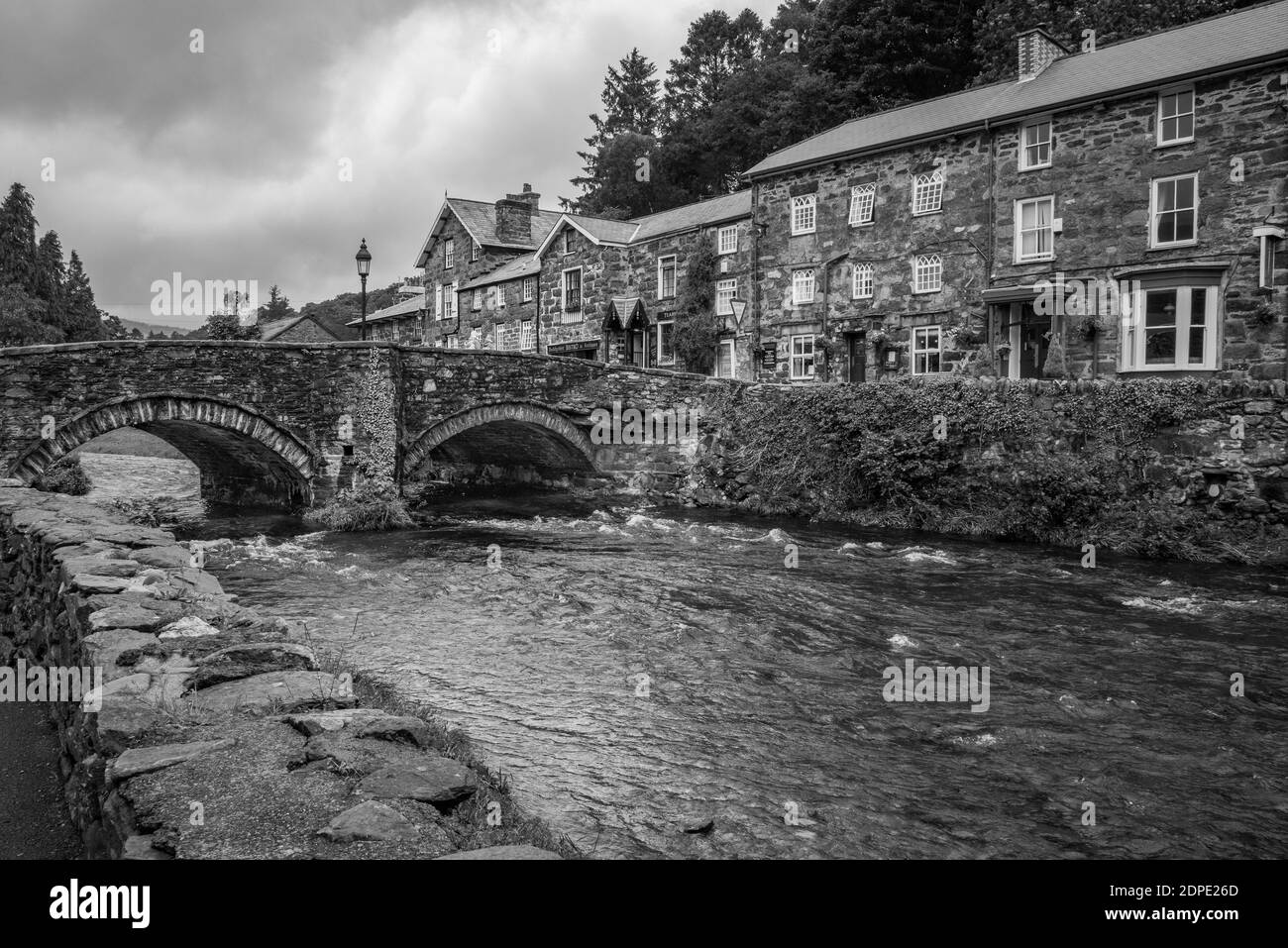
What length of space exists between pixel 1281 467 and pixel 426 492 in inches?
800

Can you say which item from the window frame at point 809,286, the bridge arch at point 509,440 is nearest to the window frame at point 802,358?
the window frame at point 809,286

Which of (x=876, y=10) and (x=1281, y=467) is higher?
(x=876, y=10)

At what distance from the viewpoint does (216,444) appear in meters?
20.7

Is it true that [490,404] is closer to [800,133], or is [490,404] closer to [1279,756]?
[1279,756]

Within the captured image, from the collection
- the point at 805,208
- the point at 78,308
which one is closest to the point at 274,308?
the point at 78,308

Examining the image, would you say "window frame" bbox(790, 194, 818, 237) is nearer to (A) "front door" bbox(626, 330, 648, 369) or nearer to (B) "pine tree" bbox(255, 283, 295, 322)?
(A) "front door" bbox(626, 330, 648, 369)

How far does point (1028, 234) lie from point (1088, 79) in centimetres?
455

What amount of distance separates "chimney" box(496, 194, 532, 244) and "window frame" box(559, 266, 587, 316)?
26.8ft

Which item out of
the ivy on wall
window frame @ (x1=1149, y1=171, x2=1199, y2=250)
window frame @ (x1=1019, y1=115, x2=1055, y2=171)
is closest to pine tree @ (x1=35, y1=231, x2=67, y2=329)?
the ivy on wall

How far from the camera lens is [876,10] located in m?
43.3

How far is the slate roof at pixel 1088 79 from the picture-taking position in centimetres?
2206
